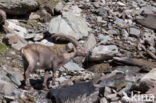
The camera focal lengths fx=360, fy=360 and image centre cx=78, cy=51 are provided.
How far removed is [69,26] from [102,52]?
5.43ft

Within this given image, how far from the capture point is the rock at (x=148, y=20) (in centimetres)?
1212

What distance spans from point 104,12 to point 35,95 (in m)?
5.86

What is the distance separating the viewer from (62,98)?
23.4 ft

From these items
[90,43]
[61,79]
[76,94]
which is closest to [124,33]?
[90,43]

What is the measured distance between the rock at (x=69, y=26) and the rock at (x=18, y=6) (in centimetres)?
105

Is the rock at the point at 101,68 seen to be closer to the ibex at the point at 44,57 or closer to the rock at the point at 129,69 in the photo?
the rock at the point at 129,69

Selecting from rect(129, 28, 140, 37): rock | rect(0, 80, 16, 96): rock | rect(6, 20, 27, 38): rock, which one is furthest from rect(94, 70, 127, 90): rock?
rect(6, 20, 27, 38): rock

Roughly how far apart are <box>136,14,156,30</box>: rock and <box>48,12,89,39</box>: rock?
2186 mm

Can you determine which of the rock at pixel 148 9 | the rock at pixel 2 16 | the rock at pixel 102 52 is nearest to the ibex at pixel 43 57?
the rock at pixel 102 52

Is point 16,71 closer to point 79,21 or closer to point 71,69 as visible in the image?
point 71,69

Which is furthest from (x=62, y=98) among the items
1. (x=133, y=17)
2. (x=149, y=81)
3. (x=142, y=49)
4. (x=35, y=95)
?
(x=133, y=17)

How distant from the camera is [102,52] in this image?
9.74 metres

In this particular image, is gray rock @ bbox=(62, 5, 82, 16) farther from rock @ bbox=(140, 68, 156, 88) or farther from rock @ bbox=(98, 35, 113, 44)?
rock @ bbox=(140, 68, 156, 88)

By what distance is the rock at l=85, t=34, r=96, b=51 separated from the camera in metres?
10.1
